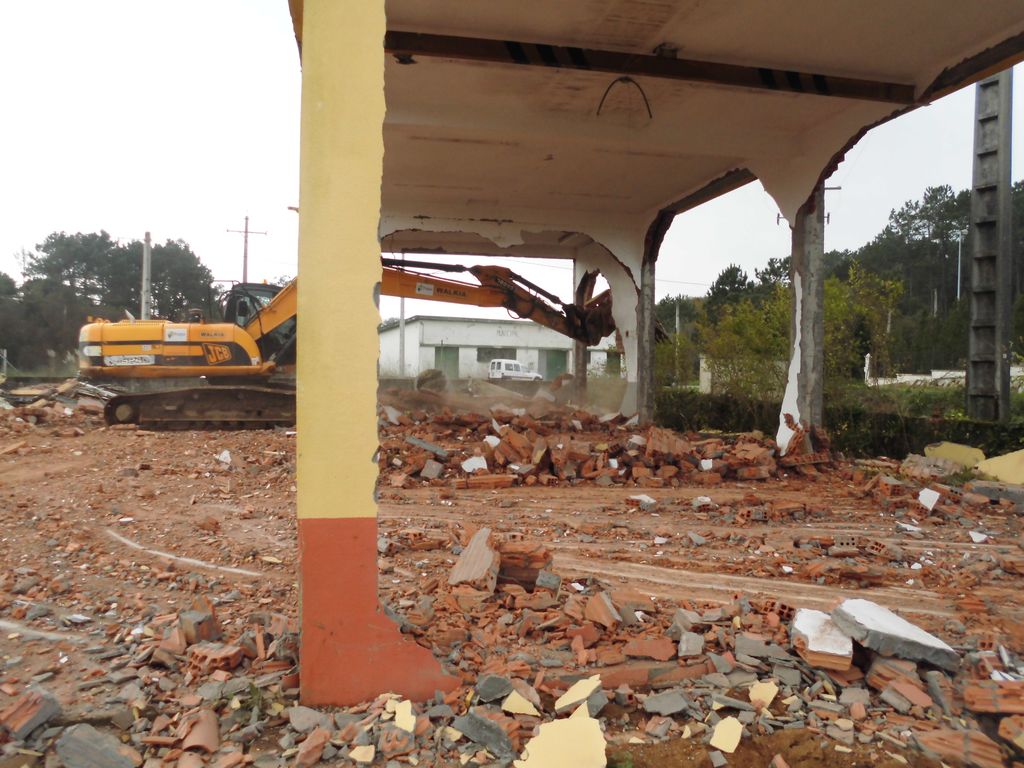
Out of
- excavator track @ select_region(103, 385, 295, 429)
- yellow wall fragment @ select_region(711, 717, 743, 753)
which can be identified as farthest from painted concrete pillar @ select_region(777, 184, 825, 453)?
excavator track @ select_region(103, 385, 295, 429)

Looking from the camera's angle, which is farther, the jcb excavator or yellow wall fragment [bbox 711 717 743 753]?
the jcb excavator

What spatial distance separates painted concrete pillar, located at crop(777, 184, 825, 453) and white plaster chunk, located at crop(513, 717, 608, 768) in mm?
7456

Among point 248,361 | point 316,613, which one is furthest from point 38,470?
point 316,613

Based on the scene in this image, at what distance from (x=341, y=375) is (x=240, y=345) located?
12.1m

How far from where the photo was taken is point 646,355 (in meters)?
13.5

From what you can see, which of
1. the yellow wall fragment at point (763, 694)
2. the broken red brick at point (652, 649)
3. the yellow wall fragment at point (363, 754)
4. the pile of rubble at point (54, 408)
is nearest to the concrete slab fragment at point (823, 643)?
the yellow wall fragment at point (763, 694)

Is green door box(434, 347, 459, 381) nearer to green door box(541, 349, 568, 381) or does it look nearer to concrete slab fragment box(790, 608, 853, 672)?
green door box(541, 349, 568, 381)

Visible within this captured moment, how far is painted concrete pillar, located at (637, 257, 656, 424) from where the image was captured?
533 inches

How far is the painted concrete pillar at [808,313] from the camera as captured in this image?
942cm

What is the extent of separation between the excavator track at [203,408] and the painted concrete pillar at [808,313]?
9020 millimetres

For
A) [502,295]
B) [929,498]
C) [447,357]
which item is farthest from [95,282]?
[929,498]

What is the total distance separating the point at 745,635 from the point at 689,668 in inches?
17.5

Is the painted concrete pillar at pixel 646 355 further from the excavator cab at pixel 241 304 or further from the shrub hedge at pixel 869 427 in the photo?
the excavator cab at pixel 241 304

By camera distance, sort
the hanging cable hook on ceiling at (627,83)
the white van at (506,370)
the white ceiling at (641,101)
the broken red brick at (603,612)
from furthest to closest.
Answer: the white van at (506,370) → the hanging cable hook on ceiling at (627,83) → the white ceiling at (641,101) → the broken red brick at (603,612)
